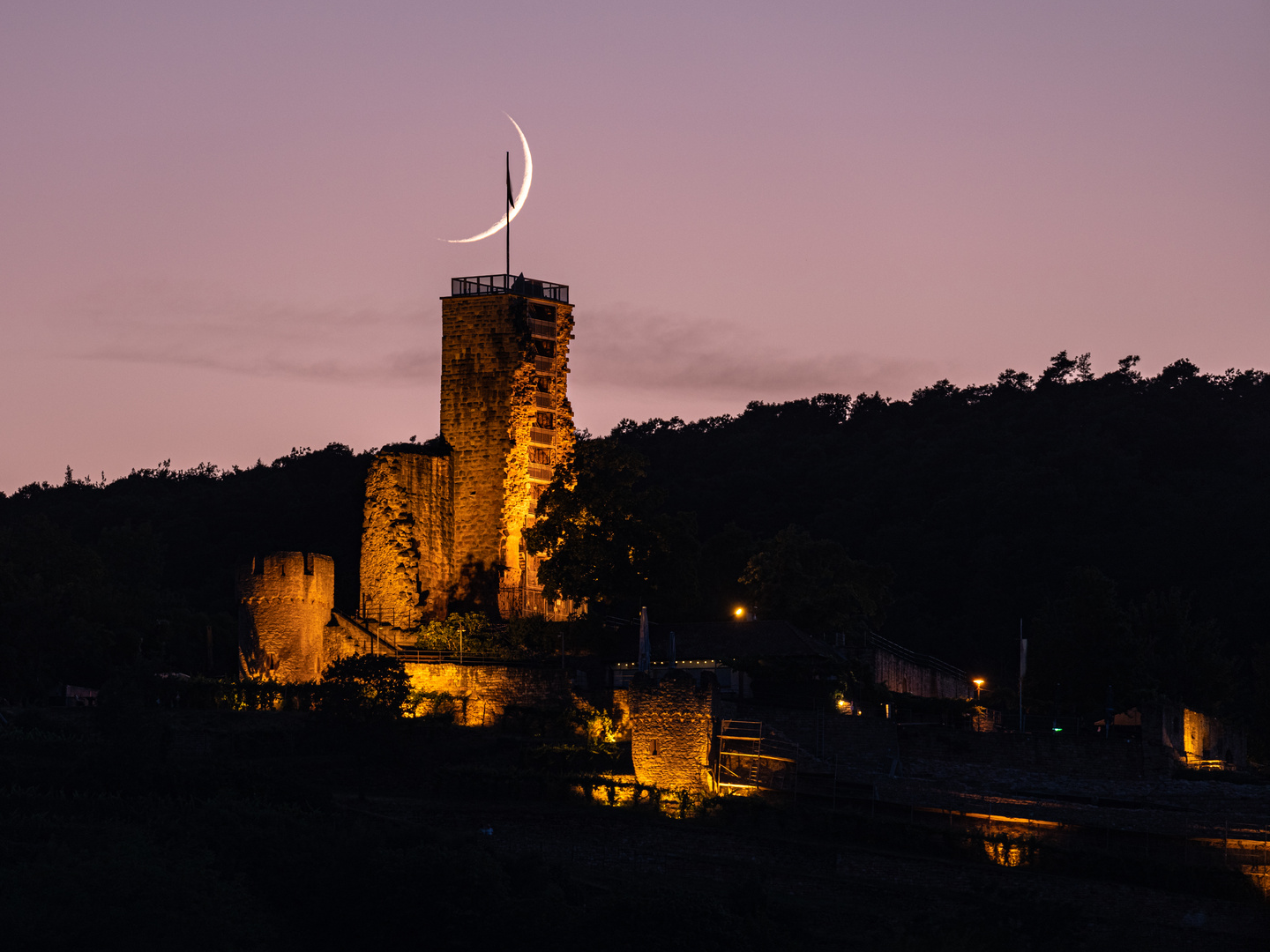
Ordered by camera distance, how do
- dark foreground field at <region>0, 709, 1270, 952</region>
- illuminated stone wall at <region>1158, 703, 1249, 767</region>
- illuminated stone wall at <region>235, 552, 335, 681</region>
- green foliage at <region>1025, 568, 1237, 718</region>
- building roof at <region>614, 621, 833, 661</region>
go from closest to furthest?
dark foreground field at <region>0, 709, 1270, 952</region>, illuminated stone wall at <region>1158, 703, 1249, 767</region>, building roof at <region>614, 621, 833, 661</region>, illuminated stone wall at <region>235, 552, 335, 681</region>, green foliage at <region>1025, 568, 1237, 718</region>

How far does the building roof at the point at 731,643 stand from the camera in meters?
51.3

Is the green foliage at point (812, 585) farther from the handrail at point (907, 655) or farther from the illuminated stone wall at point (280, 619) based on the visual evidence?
the illuminated stone wall at point (280, 619)

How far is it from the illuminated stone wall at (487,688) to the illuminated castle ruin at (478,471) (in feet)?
17.9

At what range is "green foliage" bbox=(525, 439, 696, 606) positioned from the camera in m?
56.0

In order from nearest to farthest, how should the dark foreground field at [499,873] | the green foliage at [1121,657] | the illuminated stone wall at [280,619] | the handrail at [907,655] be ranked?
the dark foreground field at [499,873]
the illuminated stone wall at [280,619]
the green foliage at [1121,657]
the handrail at [907,655]

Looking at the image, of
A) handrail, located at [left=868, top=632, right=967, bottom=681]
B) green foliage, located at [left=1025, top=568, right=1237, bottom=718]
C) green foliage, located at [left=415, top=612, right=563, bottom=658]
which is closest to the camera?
green foliage, located at [left=415, top=612, right=563, bottom=658]

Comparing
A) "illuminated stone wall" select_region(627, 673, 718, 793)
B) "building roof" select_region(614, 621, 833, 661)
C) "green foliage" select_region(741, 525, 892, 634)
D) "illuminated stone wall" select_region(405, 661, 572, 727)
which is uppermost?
"green foliage" select_region(741, 525, 892, 634)

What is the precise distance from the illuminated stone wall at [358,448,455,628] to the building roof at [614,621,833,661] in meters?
6.71

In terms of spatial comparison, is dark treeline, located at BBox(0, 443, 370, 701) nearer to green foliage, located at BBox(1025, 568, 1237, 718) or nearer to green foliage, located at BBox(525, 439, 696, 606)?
green foliage, located at BBox(525, 439, 696, 606)

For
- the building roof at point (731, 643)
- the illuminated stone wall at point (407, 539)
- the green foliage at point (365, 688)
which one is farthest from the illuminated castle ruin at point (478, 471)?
the green foliage at point (365, 688)

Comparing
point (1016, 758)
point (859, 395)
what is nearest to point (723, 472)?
point (859, 395)

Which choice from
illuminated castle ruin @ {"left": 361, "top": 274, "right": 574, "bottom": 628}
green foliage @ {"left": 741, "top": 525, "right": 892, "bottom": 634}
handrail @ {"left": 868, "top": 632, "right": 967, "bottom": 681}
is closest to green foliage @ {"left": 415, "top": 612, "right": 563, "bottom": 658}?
illuminated castle ruin @ {"left": 361, "top": 274, "right": 574, "bottom": 628}

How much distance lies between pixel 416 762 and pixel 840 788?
414 inches

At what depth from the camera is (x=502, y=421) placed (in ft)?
193
